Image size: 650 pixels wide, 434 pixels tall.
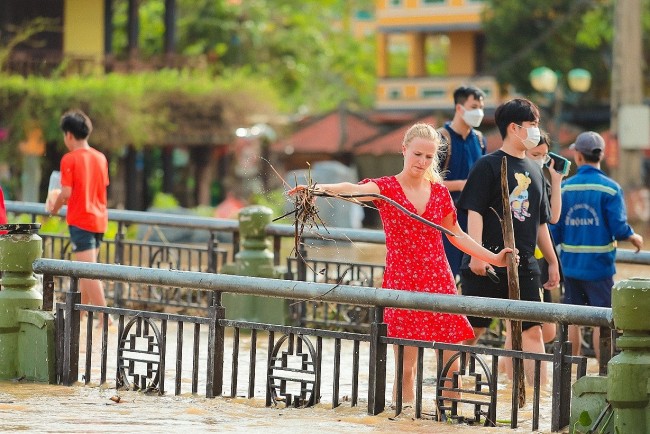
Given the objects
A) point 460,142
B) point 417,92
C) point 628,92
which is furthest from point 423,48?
point 460,142

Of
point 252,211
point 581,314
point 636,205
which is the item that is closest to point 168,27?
point 636,205

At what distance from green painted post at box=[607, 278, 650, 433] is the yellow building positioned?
137 ft

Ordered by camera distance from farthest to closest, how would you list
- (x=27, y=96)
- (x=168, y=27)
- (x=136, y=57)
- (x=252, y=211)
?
(x=168, y=27)
(x=136, y=57)
(x=27, y=96)
(x=252, y=211)

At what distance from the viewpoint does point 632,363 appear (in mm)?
6789

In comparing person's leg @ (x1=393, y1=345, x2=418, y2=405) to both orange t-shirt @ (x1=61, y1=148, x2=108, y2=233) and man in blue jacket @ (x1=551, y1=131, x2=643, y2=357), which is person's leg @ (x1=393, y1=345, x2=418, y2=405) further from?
orange t-shirt @ (x1=61, y1=148, x2=108, y2=233)

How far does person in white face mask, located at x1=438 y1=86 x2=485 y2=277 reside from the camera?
10.2 m

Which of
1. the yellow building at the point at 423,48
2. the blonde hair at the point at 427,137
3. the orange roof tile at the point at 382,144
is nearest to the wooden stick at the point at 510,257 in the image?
the blonde hair at the point at 427,137

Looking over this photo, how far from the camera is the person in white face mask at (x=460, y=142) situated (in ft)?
33.3

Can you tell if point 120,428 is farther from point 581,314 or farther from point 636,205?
point 636,205

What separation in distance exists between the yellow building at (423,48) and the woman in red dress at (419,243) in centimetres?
4061

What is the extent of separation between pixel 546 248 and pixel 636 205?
2420 cm

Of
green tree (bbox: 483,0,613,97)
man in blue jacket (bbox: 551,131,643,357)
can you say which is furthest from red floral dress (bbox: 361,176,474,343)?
green tree (bbox: 483,0,613,97)

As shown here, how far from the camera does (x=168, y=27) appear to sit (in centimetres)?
3381

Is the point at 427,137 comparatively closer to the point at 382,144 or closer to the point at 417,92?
the point at 382,144
